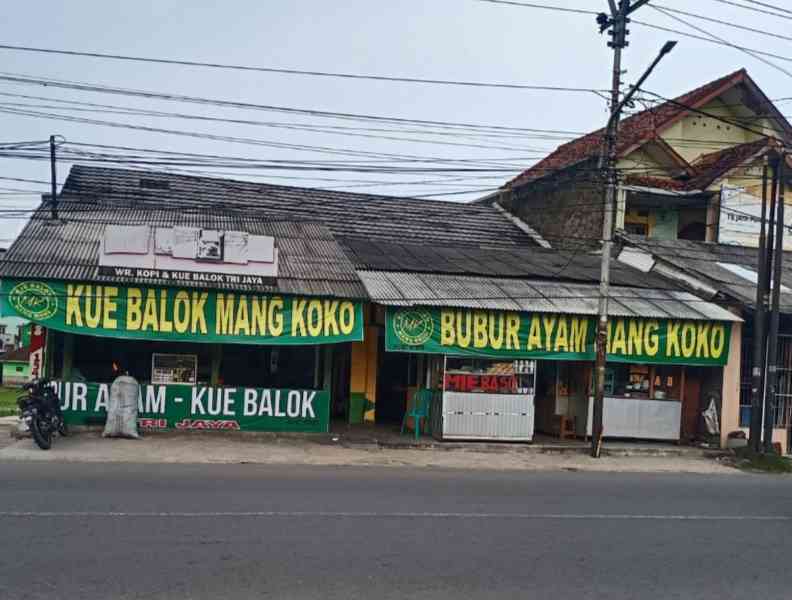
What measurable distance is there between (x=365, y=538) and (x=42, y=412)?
839cm

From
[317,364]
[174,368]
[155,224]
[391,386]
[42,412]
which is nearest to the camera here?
[42,412]

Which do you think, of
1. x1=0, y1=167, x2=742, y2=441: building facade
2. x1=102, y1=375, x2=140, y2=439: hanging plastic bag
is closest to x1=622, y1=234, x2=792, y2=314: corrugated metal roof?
x1=0, y1=167, x2=742, y2=441: building facade

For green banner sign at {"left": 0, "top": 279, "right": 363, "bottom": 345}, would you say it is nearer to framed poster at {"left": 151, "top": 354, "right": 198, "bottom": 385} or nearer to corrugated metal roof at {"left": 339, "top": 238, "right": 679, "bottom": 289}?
framed poster at {"left": 151, "top": 354, "right": 198, "bottom": 385}

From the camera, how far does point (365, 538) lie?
25.0 ft

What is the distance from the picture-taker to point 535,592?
242 inches

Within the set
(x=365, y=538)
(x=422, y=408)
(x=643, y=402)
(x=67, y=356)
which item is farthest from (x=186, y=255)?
(x=643, y=402)

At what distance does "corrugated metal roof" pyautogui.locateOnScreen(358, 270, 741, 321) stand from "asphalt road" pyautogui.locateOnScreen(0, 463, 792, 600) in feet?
17.3

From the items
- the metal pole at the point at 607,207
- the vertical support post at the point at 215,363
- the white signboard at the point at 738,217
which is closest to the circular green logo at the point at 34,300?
the vertical support post at the point at 215,363

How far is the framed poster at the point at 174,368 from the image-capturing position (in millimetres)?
16234

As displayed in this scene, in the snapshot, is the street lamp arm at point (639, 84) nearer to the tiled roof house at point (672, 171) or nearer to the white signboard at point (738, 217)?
the tiled roof house at point (672, 171)

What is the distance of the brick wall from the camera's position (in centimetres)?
2293

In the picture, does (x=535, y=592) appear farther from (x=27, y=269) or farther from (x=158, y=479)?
(x=27, y=269)

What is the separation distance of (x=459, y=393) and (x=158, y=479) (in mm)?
7376

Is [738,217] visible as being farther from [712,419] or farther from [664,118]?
[712,419]
